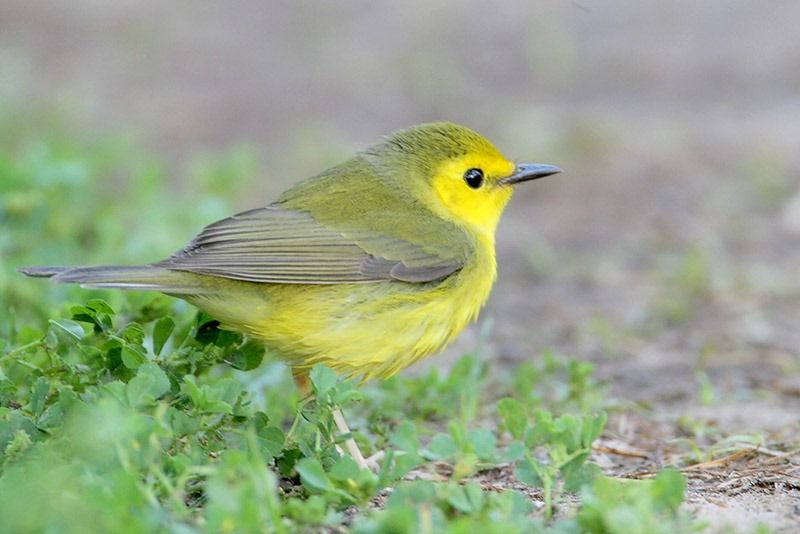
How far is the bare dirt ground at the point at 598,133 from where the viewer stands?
17.5ft

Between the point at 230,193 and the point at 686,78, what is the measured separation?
5159 millimetres

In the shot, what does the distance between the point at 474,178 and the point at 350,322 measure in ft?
3.80

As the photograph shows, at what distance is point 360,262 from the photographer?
4.61 metres

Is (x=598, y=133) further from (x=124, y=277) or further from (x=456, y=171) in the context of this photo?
(x=124, y=277)

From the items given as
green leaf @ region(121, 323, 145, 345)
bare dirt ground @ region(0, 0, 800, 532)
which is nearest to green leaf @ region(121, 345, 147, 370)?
green leaf @ region(121, 323, 145, 345)

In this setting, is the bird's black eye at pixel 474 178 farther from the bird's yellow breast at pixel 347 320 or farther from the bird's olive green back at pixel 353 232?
the bird's yellow breast at pixel 347 320

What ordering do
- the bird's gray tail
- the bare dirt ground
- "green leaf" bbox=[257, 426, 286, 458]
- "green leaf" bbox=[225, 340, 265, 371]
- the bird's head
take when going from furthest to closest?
the bare dirt ground
the bird's head
"green leaf" bbox=[225, 340, 265, 371]
the bird's gray tail
"green leaf" bbox=[257, 426, 286, 458]

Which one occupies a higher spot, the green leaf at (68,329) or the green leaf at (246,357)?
Result: the green leaf at (68,329)

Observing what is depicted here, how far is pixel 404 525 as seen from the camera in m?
2.81

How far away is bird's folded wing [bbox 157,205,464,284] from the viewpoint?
14.2ft

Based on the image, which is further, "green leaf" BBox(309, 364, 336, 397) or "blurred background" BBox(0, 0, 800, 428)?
"blurred background" BBox(0, 0, 800, 428)

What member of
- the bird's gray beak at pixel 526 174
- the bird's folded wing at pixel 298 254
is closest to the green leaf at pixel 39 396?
the bird's folded wing at pixel 298 254

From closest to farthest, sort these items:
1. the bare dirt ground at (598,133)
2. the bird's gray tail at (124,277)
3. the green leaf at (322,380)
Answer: the green leaf at (322,380)
the bird's gray tail at (124,277)
the bare dirt ground at (598,133)

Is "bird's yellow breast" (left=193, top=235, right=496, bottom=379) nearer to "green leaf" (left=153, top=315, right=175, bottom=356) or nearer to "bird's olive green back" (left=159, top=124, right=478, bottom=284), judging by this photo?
"bird's olive green back" (left=159, top=124, right=478, bottom=284)
